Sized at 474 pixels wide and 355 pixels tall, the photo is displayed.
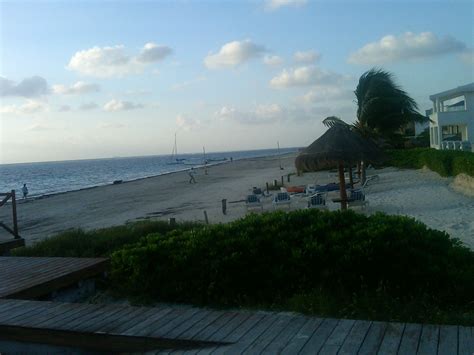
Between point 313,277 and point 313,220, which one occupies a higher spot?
point 313,220

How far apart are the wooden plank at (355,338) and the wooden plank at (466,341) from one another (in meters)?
0.64

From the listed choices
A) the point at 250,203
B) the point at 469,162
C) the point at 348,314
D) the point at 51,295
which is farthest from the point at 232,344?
the point at 469,162

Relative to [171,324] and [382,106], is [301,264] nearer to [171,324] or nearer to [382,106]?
[171,324]

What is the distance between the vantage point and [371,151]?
1171 cm

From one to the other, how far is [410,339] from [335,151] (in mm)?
8058

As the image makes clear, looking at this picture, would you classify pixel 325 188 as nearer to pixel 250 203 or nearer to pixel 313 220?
pixel 250 203

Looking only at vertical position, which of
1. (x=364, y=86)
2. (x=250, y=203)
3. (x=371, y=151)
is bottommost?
(x=250, y=203)

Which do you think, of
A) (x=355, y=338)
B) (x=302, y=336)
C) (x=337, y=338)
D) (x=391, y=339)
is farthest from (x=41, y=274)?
(x=391, y=339)

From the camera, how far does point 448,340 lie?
3.44 metres

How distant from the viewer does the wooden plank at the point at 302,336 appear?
11.3ft

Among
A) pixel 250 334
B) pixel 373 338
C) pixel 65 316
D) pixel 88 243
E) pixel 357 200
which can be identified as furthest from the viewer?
pixel 357 200

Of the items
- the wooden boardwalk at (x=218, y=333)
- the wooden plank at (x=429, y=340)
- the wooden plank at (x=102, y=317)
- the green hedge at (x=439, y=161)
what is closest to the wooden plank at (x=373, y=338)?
the wooden boardwalk at (x=218, y=333)

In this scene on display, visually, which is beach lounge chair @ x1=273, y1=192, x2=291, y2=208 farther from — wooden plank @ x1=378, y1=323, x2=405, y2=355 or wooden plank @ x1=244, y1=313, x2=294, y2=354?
wooden plank @ x1=378, y1=323, x2=405, y2=355

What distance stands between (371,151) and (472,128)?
22.3 m
